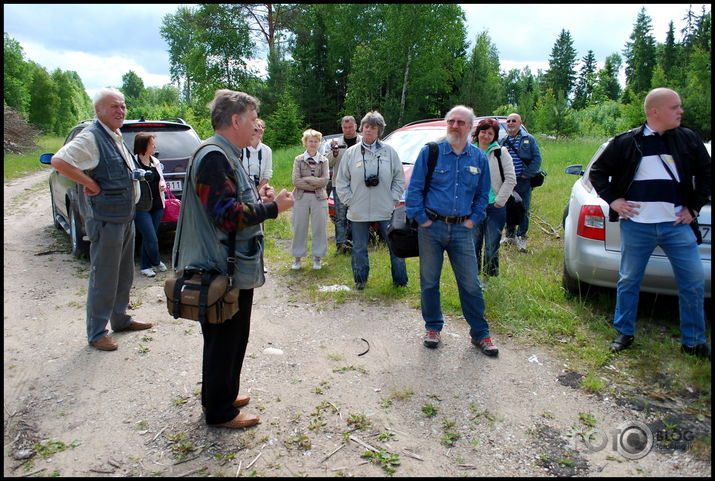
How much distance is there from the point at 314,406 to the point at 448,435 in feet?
2.99

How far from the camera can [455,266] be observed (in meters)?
4.10

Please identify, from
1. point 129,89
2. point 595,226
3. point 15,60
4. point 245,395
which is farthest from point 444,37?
point 129,89

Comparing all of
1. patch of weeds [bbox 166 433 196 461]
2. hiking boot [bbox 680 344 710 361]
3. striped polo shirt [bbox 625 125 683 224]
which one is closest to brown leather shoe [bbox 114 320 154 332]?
patch of weeds [bbox 166 433 196 461]

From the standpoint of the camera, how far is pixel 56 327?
457 centimetres

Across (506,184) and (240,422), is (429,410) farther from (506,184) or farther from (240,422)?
(506,184)

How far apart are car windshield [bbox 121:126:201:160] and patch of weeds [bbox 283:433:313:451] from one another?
199 inches

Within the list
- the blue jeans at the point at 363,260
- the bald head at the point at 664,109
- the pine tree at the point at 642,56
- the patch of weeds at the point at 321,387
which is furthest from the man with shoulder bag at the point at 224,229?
the pine tree at the point at 642,56

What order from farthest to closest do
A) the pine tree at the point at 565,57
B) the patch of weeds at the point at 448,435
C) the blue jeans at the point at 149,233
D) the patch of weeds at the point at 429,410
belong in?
Result: the pine tree at the point at 565,57 → the blue jeans at the point at 149,233 → the patch of weeds at the point at 429,410 → the patch of weeds at the point at 448,435

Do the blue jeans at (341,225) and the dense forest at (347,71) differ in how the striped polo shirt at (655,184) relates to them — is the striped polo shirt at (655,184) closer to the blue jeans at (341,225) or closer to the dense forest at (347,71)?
the blue jeans at (341,225)

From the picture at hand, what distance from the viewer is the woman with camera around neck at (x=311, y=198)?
638 cm

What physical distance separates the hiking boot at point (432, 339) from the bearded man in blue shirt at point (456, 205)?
36 centimetres

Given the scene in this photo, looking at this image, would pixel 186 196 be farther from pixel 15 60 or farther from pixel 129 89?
pixel 129 89

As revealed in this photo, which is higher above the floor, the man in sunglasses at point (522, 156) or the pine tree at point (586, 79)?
the pine tree at point (586, 79)

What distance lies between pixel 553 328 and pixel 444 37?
92.9ft
